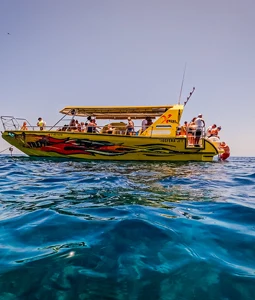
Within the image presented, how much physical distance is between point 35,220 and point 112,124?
11169mm

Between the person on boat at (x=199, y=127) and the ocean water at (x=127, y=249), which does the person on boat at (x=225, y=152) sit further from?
the ocean water at (x=127, y=249)

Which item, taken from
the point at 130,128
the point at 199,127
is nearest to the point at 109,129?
the point at 130,128

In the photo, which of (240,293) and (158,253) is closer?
(240,293)

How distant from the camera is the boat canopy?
1199cm

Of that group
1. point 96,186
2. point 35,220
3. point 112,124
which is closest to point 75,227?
A: point 35,220

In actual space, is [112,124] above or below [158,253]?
above

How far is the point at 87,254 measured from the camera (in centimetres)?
174

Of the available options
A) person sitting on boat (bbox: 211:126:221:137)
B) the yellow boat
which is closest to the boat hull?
the yellow boat

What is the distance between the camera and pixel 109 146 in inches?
454

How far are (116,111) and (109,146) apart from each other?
2176mm

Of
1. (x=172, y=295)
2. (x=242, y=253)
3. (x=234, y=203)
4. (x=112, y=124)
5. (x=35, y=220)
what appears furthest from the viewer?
(x=112, y=124)

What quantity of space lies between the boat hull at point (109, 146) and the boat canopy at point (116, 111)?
4.95ft

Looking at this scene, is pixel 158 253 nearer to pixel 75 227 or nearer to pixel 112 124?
pixel 75 227

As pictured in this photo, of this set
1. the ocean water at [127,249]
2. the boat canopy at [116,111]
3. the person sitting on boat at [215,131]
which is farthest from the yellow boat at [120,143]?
the ocean water at [127,249]
